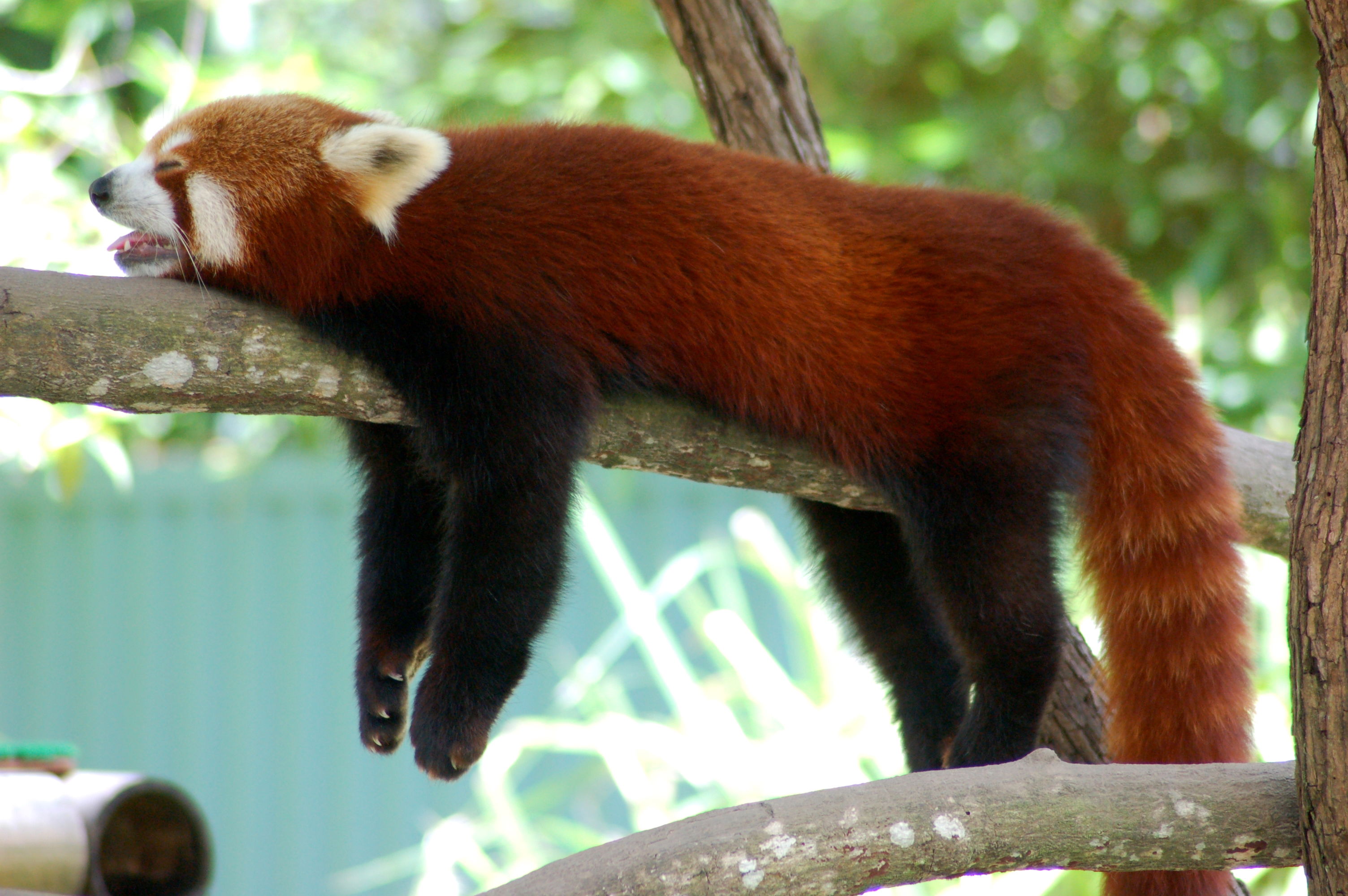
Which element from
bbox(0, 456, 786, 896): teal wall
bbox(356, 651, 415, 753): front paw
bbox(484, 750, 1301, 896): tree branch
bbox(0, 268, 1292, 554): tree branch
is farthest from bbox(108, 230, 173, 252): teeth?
bbox(0, 456, 786, 896): teal wall

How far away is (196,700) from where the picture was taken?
4.01 meters

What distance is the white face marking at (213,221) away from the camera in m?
1.53

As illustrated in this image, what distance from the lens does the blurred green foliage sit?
3332 mm

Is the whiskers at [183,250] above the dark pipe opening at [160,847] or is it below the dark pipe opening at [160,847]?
above

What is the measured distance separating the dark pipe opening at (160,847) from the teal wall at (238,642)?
6.82 ft

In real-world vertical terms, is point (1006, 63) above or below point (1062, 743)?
above

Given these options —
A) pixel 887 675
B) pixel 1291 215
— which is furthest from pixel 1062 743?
pixel 1291 215

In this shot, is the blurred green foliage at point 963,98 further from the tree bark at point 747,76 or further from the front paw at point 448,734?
the front paw at point 448,734

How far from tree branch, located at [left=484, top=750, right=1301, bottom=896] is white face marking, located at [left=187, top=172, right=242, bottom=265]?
0.87 meters

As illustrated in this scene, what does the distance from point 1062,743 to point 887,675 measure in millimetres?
294

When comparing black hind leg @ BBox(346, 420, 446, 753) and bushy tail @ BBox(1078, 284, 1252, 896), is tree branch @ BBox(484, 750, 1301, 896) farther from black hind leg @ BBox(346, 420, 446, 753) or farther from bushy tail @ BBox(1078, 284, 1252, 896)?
black hind leg @ BBox(346, 420, 446, 753)

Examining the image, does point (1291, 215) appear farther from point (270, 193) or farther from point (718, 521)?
point (270, 193)

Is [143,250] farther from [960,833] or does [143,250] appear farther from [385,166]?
[960,833]

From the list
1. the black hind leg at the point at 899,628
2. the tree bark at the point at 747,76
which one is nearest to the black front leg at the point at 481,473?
the black hind leg at the point at 899,628
